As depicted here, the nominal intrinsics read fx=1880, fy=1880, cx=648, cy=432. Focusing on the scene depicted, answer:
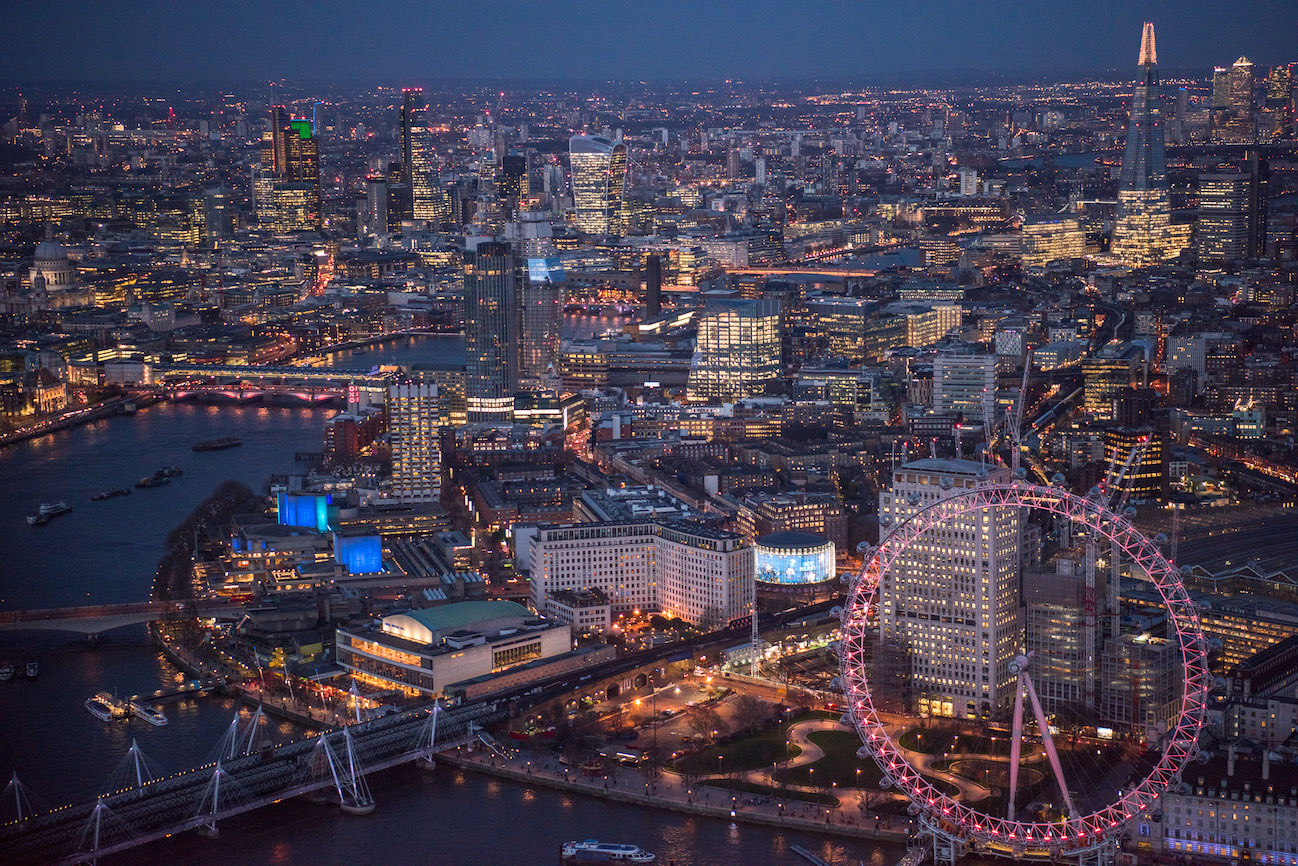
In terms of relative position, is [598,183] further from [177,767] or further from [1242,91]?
[177,767]

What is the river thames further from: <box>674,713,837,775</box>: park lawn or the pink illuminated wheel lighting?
<box>674,713,837,775</box>: park lawn

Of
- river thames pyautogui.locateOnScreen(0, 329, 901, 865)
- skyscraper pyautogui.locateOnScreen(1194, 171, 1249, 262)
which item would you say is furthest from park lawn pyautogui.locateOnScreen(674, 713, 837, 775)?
skyscraper pyautogui.locateOnScreen(1194, 171, 1249, 262)

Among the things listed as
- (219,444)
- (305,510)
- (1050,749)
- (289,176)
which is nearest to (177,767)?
(1050,749)

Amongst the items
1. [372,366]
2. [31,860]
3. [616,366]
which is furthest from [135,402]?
[31,860]

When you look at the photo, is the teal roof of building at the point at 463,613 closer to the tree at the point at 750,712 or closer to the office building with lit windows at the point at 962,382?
the tree at the point at 750,712

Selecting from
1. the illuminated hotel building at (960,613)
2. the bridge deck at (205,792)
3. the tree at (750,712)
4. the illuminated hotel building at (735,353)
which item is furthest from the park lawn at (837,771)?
the illuminated hotel building at (735,353)

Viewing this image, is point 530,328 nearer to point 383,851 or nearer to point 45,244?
point 45,244
